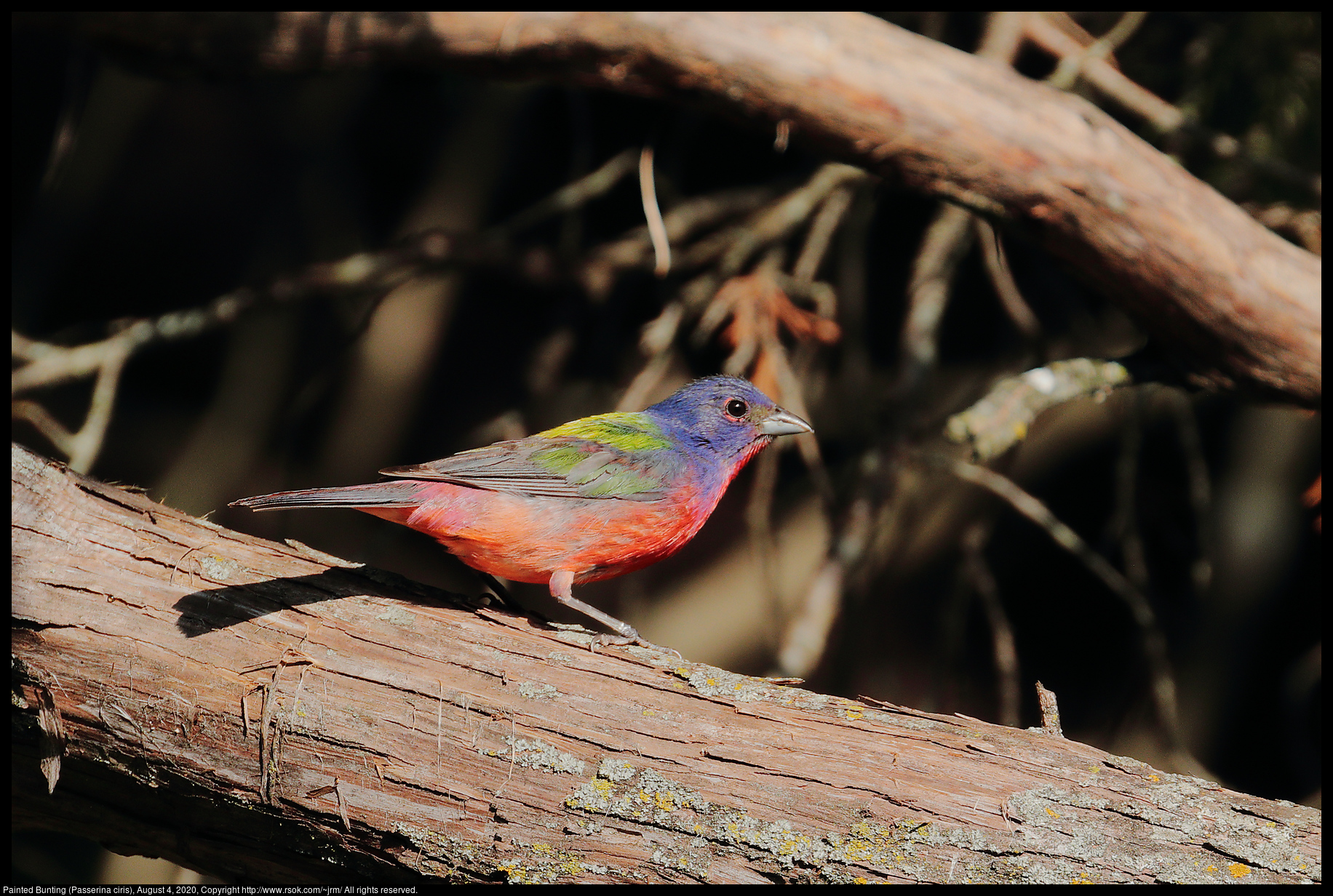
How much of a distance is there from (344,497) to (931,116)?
267 centimetres

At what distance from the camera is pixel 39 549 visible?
8.70 ft

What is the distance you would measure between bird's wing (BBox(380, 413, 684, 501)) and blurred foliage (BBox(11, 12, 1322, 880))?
154cm

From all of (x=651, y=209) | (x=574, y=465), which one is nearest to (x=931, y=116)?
(x=651, y=209)

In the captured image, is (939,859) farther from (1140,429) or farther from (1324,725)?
(1324,725)

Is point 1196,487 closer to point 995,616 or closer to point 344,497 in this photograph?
point 995,616

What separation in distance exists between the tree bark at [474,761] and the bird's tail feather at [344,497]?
0.25 metres

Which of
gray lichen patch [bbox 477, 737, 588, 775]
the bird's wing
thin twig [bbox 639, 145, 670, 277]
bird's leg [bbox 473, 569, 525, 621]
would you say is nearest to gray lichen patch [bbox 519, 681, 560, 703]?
gray lichen patch [bbox 477, 737, 588, 775]

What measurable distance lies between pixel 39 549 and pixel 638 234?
3688 mm

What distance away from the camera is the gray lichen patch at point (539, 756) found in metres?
2.44

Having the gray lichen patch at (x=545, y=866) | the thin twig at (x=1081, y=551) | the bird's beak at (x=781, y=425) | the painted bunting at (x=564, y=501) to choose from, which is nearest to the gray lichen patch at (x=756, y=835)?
the gray lichen patch at (x=545, y=866)

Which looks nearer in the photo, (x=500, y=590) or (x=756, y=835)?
(x=756, y=835)

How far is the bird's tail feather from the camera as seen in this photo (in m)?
2.72

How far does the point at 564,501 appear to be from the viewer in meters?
3.54

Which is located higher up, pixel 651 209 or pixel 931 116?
pixel 931 116
